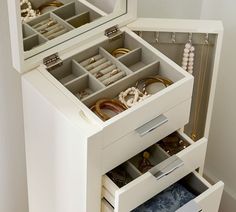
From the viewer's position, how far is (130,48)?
152 centimetres

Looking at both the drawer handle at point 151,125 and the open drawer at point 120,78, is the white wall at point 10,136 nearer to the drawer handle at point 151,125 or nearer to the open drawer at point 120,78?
the open drawer at point 120,78

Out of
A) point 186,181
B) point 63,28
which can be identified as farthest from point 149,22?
point 186,181

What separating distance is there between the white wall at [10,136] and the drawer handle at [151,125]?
13.6 inches

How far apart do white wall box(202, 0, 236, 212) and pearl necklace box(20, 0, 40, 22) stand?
658mm

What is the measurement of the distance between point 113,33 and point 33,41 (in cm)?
20

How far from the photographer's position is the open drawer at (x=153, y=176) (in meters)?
1.34

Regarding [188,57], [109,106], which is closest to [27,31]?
[109,106]

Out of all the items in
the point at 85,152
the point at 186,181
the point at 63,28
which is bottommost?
the point at 186,181

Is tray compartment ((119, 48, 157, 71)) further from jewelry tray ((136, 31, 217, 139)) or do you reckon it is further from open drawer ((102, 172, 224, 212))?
open drawer ((102, 172, 224, 212))

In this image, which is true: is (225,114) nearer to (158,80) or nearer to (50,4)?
(158,80)

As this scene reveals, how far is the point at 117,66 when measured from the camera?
4.82ft

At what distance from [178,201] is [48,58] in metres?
0.41

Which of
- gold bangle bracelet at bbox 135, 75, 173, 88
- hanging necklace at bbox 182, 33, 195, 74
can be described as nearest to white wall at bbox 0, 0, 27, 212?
gold bangle bracelet at bbox 135, 75, 173, 88

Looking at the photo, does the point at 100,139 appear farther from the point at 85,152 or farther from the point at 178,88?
the point at 178,88
